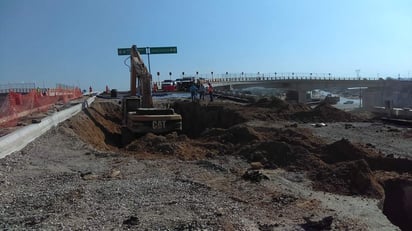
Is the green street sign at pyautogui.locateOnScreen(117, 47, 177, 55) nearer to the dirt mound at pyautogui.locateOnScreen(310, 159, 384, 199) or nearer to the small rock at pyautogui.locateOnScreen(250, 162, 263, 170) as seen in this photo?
the small rock at pyautogui.locateOnScreen(250, 162, 263, 170)

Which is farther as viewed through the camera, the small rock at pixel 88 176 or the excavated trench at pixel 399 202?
the excavated trench at pixel 399 202

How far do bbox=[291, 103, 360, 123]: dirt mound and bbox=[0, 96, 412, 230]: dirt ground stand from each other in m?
8.01

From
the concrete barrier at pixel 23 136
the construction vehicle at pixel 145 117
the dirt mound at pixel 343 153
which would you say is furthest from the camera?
the construction vehicle at pixel 145 117

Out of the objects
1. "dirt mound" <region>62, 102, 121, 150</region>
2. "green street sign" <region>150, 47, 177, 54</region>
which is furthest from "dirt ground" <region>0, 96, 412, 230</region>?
"green street sign" <region>150, 47, 177, 54</region>

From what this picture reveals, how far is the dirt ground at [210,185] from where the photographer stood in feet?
22.7

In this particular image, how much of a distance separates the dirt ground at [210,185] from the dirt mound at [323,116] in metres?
8.01

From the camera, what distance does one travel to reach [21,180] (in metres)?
9.48

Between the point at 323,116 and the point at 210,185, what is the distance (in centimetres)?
1814

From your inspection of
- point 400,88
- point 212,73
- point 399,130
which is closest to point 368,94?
point 400,88

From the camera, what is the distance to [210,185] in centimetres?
926

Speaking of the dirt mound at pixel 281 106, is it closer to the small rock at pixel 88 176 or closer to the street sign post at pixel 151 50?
the street sign post at pixel 151 50

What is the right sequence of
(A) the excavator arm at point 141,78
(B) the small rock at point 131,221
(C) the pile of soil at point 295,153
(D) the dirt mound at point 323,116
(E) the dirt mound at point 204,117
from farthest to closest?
1. (E) the dirt mound at point 204,117
2. (D) the dirt mound at point 323,116
3. (A) the excavator arm at point 141,78
4. (C) the pile of soil at point 295,153
5. (B) the small rock at point 131,221

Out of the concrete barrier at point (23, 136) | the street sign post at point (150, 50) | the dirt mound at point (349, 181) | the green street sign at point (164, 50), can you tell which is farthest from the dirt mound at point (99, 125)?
the green street sign at point (164, 50)

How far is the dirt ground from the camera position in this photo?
22.7 feet
